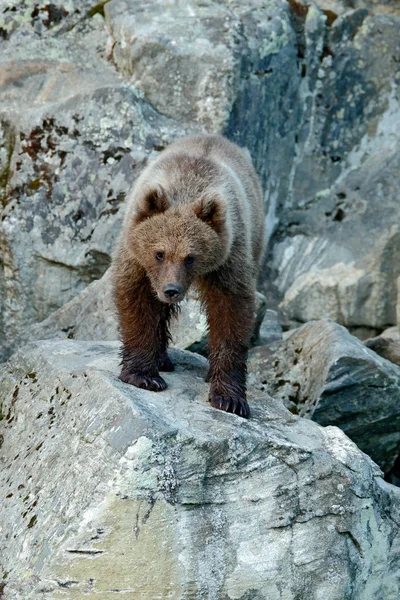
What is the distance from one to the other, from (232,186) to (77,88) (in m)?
5.14

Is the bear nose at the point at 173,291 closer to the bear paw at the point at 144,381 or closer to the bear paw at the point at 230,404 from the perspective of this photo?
the bear paw at the point at 144,381

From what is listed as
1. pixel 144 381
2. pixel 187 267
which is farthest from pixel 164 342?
pixel 187 267

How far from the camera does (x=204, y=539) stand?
5.78 m

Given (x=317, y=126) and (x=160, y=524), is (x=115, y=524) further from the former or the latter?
(x=317, y=126)

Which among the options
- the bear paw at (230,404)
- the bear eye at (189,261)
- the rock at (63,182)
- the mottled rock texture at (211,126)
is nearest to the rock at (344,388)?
the bear paw at (230,404)

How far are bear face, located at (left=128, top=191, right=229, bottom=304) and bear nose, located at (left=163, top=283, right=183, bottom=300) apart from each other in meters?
0.02

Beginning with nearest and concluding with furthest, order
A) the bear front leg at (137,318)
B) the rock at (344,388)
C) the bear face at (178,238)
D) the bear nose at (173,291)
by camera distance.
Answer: the bear nose at (173,291) < the bear face at (178,238) < the bear front leg at (137,318) < the rock at (344,388)

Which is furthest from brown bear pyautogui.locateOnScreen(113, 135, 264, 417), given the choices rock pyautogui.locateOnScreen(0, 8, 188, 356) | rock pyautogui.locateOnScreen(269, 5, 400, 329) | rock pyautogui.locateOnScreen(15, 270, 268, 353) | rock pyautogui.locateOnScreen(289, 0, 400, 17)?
rock pyautogui.locateOnScreen(289, 0, 400, 17)

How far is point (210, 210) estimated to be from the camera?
7000 mm

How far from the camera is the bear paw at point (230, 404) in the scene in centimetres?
691

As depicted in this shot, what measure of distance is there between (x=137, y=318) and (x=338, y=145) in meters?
6.75

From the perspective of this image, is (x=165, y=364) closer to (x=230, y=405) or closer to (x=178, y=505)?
(x=230, y=405)

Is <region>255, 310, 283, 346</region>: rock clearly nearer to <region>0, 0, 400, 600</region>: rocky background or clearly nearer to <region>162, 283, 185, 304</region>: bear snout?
<region>0, 0, 400, 600</region>: rocky background

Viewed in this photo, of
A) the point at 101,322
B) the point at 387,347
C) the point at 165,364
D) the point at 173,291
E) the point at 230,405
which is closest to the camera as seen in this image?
the point at 173,291
